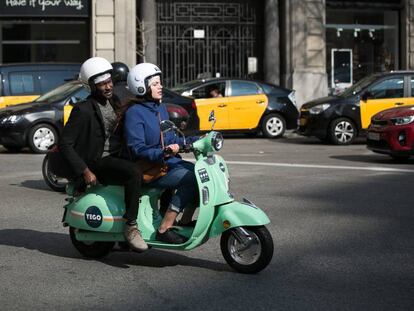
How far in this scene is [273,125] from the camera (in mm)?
19875

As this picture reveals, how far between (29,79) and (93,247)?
40.0 ft

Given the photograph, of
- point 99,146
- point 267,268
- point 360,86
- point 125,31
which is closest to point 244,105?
point 360,86

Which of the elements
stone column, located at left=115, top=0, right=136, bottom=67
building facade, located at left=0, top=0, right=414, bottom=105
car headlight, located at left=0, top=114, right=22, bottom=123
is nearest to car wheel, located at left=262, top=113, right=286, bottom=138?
building facade, located at left=0, top=0, right=414, bottom=105

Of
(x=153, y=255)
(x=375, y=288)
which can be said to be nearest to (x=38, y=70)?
(x=153, y=255)

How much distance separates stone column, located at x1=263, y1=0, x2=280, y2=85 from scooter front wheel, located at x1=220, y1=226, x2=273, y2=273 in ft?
68.9

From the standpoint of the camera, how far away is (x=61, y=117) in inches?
615

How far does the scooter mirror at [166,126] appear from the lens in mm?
6085

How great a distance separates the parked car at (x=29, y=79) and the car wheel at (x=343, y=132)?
5801 mm

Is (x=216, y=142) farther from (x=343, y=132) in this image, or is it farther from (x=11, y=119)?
(x=343, y=132)

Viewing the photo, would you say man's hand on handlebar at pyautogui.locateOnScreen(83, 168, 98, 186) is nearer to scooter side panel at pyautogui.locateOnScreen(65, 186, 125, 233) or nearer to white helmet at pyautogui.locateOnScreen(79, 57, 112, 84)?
scooter side panel at pyautogui.locateOnScreen(65, 186, 125, 233)

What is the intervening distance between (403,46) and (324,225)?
21.2 m

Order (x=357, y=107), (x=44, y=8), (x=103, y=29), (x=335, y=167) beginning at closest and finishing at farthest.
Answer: (x=335, y=167) < (x=357, y=107) < (x=44, y=8) < (x=103, y=29)

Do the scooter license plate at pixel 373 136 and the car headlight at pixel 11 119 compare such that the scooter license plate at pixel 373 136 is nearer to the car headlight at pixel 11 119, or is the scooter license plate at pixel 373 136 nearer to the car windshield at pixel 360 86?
the car windshield at pixel 360 86

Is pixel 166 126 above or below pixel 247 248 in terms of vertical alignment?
above
